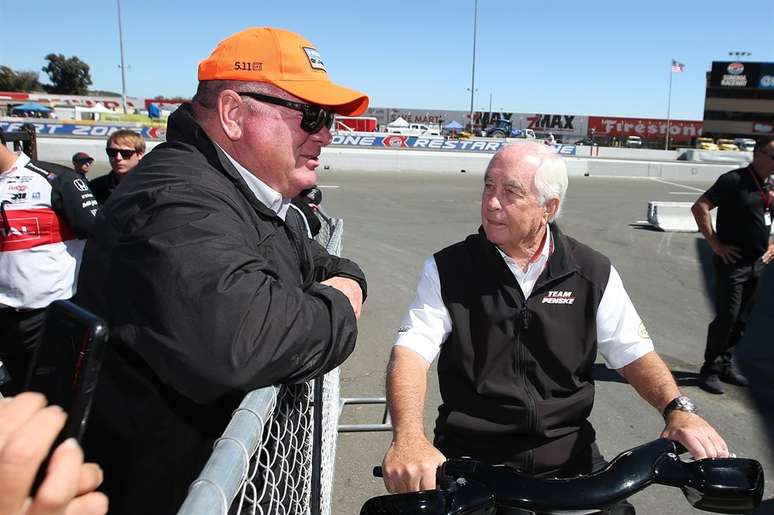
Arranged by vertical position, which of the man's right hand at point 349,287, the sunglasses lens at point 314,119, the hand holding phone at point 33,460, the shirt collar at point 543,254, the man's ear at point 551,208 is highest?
the sunglasses lens at point 314,119

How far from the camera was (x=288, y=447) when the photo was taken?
185cm

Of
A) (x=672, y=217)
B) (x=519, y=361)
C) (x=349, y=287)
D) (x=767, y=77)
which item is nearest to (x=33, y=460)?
(x=349, y=287)

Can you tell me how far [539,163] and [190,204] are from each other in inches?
55.3

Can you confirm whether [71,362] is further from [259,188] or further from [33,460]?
[259,188]

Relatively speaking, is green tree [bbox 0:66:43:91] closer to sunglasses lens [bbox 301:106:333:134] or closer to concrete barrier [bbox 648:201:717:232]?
concrete barrier [bbox 648:201:717:232]

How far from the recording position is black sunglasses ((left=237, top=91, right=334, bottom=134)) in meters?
1.81

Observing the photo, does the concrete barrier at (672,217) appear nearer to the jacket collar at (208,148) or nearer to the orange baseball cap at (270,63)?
the orange baseball cap at (270,63)

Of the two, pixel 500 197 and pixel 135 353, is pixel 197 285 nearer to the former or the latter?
pixel 135 353

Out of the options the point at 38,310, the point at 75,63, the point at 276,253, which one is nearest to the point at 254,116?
the point at 276,253

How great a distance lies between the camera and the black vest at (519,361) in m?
2.18

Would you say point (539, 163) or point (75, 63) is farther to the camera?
point (75, 63)

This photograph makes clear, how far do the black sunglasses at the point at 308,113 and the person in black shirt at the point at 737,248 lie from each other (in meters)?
4.28

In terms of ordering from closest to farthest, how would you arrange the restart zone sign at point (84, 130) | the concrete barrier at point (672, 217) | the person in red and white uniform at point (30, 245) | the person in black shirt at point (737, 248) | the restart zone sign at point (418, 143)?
the person in red and white uniform at point (30, 245)
the person in black shirt at point (737, 248)
the concrete barrier at point (672, 217)
the restart zone sign at point (84, 130)
the restart zone sign at point (418, 143)

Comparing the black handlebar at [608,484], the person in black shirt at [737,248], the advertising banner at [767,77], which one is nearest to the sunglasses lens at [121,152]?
the black handlebar at [608,484]
